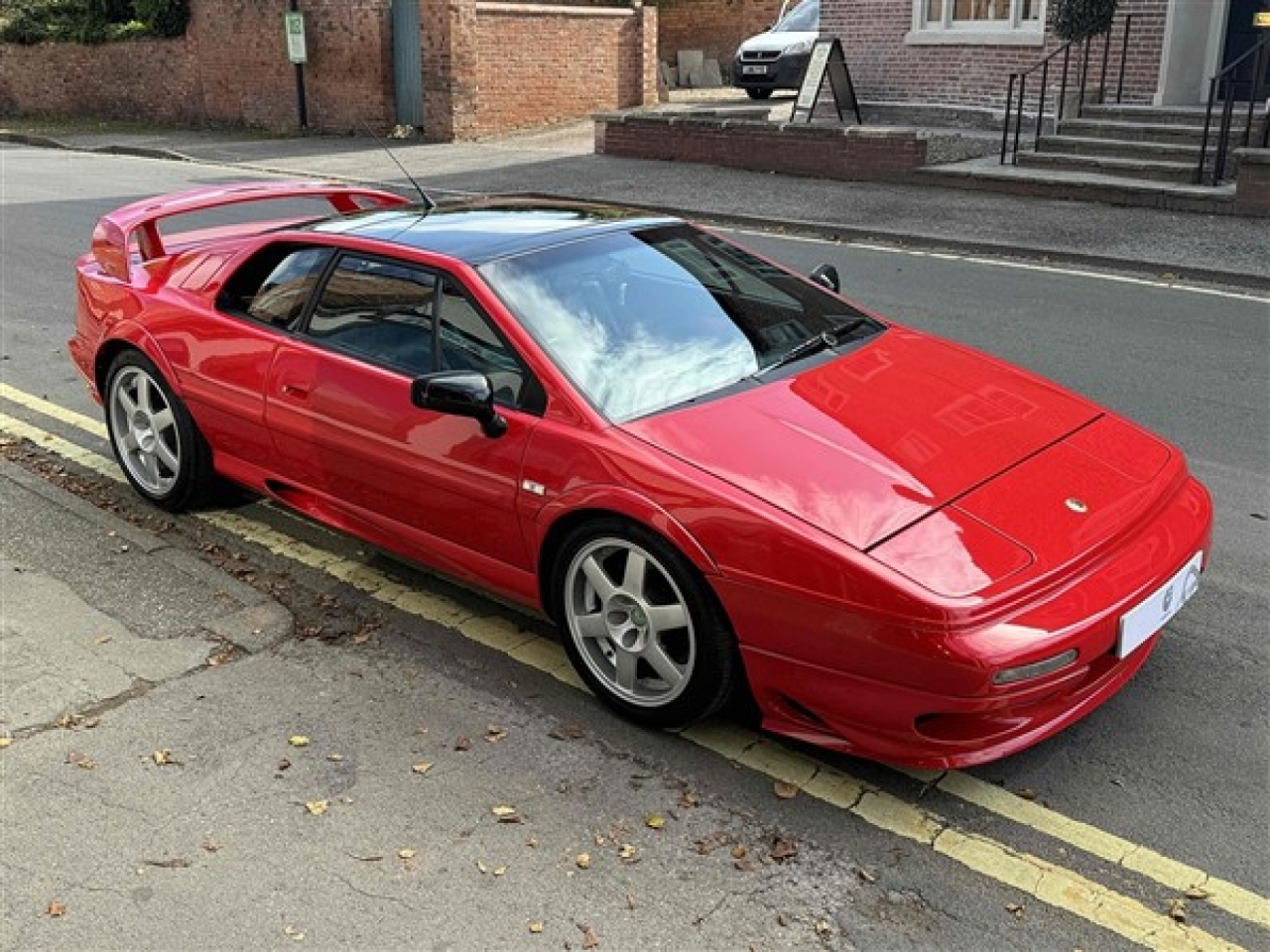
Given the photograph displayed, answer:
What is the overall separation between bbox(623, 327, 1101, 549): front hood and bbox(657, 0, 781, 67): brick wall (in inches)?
1097

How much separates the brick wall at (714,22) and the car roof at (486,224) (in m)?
26.8

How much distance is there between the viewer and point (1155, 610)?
3381mm

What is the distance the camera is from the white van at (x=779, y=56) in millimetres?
22750

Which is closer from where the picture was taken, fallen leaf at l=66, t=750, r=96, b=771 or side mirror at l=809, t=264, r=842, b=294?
fallen leaf at l=66, t=750, r=96, b=771

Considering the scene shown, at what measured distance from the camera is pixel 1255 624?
4242 mm

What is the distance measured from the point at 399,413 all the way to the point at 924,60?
1581cm

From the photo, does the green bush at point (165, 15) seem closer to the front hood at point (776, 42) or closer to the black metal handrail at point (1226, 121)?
the front hood at point (776, 42)

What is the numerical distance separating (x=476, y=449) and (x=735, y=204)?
10.7 m

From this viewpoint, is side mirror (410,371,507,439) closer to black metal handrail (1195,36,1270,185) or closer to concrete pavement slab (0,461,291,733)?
concrete pavement slab (0,461,291,733)

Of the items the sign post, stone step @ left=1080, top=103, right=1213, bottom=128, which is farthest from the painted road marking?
the sign post

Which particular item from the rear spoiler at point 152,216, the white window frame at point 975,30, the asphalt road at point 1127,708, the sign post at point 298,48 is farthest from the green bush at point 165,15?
the rear spoiler at point 152,216

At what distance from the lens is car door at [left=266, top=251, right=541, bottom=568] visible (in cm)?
393

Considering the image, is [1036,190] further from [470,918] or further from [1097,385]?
[470,918]

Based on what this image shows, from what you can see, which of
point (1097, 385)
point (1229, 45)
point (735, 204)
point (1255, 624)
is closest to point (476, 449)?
point (1255, 624)
